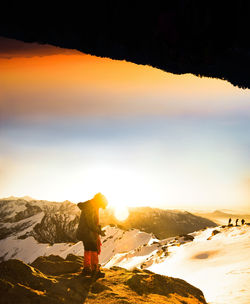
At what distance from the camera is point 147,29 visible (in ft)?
10.7

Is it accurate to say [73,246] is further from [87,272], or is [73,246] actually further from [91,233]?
[91,233]

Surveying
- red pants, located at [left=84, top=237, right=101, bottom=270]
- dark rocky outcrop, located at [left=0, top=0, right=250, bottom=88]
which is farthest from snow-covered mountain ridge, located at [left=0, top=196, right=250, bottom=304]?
dark rocky outcrop, located at [left=0, top=0, right=250, bottom=88]

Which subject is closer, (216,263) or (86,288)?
(86,288)

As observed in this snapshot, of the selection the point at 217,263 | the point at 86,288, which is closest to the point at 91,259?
the point at 86,288

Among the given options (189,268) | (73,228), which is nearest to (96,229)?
(189,268)

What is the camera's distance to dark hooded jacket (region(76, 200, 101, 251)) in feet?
21.2

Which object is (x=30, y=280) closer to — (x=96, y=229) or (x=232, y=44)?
(x=96, y=229)

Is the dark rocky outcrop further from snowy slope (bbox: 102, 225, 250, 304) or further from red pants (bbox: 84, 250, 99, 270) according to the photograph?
snowy slope (bbox: 102, 225, 250, 304)

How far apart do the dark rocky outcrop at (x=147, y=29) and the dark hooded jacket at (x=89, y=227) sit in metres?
4.46

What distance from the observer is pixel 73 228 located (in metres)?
182

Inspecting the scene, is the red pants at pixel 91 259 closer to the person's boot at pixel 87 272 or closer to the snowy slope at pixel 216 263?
the person's boot at pixel 87 272

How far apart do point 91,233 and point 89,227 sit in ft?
0.60

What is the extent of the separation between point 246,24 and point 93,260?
6.69 metres

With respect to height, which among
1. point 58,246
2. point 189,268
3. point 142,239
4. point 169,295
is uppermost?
point 169,295
